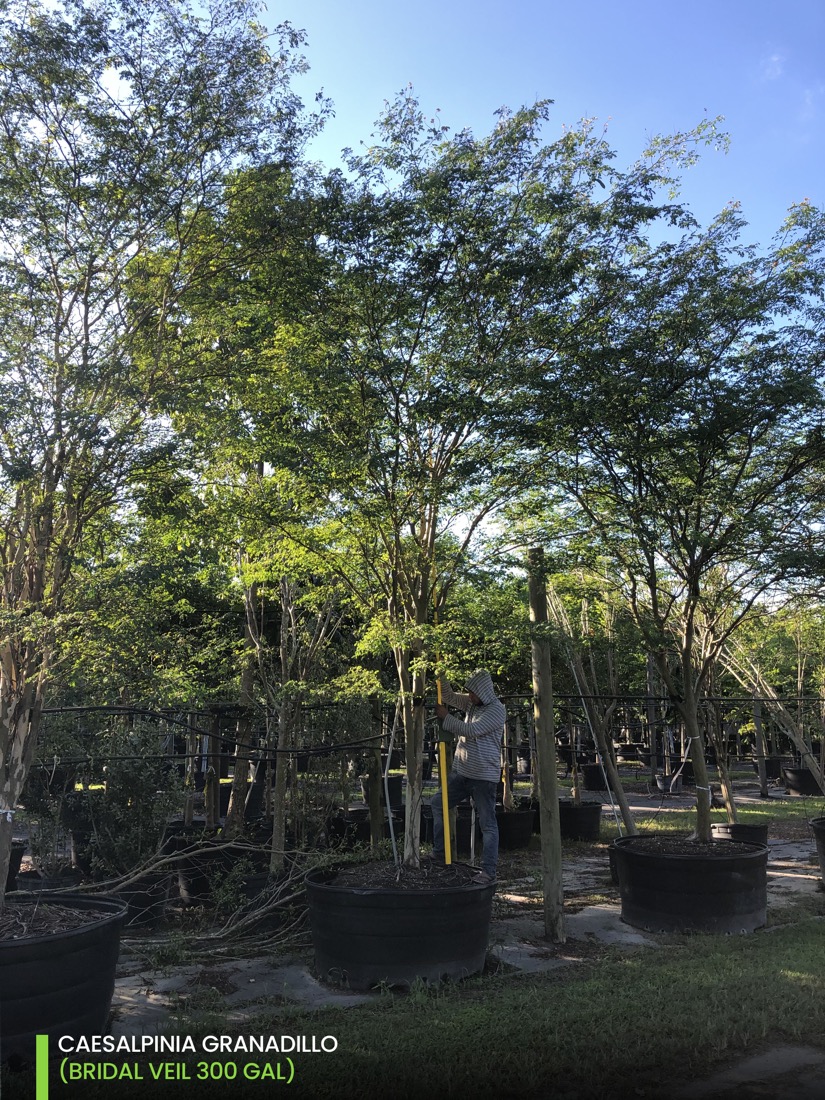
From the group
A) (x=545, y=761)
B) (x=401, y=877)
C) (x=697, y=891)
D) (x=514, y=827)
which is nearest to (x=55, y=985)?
(x=401, y=877)

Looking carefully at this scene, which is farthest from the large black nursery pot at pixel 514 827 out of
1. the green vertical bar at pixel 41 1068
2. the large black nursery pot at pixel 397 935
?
the green vertical bar at pixel 41 1068

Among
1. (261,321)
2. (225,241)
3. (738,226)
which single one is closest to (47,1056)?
(261,321)

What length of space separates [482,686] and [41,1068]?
400cm

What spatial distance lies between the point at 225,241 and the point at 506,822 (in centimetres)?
674

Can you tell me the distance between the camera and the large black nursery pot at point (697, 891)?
18.0 ft

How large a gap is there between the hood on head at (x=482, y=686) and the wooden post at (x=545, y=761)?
82 cm

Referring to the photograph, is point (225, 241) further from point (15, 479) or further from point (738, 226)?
point (738, 226)

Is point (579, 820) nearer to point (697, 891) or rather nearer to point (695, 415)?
point (697, 891)

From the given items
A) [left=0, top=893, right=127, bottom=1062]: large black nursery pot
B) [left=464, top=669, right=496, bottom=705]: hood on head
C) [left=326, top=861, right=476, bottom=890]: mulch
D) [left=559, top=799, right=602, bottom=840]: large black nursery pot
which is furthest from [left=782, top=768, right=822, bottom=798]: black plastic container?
[left=0, top=893, right=127, bottom=1062]: large black nursery pot

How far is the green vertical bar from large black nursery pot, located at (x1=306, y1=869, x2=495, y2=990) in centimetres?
159

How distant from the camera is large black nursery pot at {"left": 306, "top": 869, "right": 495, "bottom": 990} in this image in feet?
14.2

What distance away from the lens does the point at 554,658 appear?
1242 centimetres

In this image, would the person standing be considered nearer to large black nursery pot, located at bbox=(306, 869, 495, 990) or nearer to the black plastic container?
large black nursery pot, located at bbox=(306, 869, 495, 990)

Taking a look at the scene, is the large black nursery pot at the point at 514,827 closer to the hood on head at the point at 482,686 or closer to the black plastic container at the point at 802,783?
the hood on head at the point at 482,686
